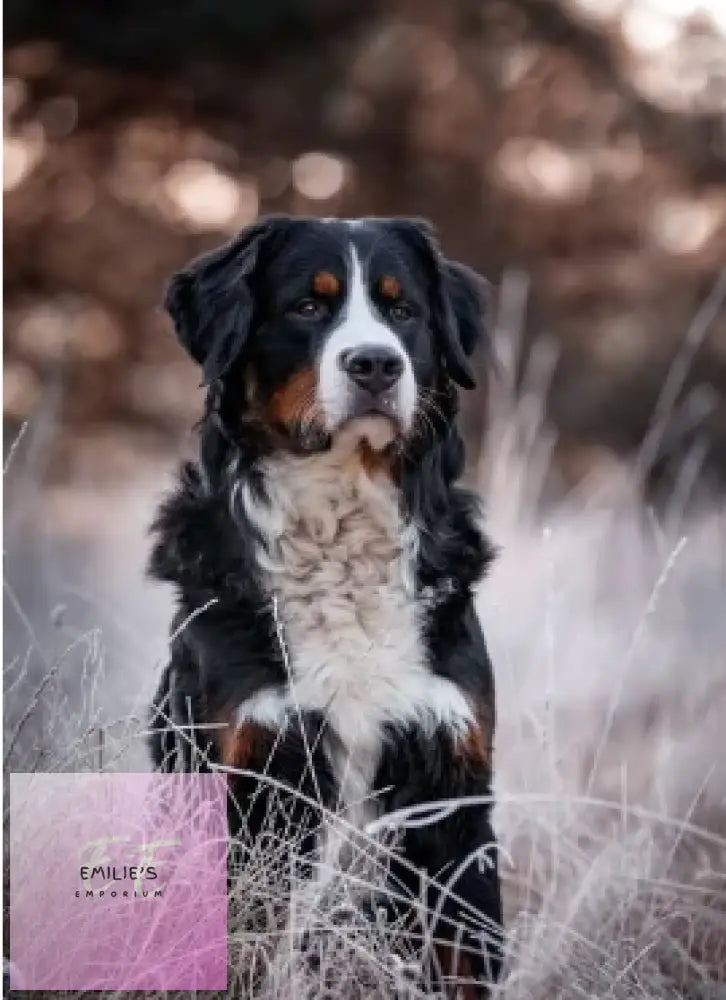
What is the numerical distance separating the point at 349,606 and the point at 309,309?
1.96ft

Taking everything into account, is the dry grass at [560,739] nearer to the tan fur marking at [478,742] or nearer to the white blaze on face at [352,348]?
the tan fur marking at [478,742]

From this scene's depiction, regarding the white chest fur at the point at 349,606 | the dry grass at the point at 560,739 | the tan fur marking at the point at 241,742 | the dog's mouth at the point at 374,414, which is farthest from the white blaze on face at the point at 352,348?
the tan fur marking at the point at 241,742

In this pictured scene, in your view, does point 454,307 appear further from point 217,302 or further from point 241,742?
point 241,742

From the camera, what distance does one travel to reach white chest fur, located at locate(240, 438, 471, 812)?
2807mm

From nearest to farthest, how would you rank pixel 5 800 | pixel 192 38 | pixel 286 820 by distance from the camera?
pixel 286 820 < pixel 5 800 < pixel 192 38

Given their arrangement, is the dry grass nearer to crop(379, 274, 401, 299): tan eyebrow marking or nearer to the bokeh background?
the bokeh background

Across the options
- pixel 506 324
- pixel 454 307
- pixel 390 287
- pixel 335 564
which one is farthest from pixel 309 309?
pixel 506 324

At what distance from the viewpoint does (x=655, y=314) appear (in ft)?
10.7

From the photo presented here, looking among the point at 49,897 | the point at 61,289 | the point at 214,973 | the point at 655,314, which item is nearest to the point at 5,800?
the point at 49,897

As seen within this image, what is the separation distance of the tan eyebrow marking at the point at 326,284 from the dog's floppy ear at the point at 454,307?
9.6 inches

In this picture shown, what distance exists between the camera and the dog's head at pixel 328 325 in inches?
106

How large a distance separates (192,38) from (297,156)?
35 cm

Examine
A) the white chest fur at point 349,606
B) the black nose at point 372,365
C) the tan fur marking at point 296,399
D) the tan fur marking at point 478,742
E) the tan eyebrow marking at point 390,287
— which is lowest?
the tan fur marking at point 478,742

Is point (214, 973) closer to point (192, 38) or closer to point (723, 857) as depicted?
point (723, 857)
